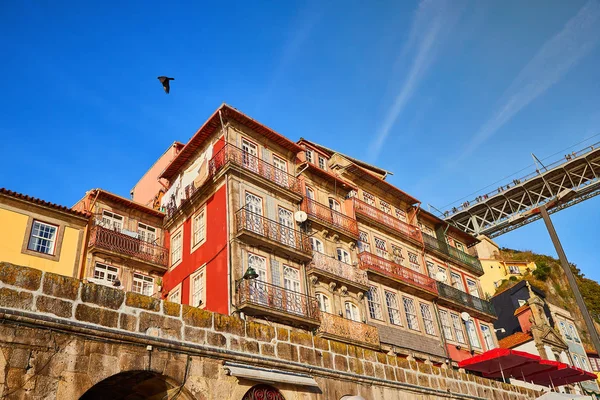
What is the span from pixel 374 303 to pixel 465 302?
867 cm

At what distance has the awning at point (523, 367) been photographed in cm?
1673

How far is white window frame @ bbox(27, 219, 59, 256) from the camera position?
19047 millimetres

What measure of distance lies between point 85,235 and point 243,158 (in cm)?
702

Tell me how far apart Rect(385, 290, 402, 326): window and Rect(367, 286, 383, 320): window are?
77 cm

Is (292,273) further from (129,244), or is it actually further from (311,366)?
(311,366)

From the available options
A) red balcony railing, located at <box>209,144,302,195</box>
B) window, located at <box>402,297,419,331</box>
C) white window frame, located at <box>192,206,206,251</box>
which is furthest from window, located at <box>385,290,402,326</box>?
white window frame, located at <box>192,206,206,251</box>

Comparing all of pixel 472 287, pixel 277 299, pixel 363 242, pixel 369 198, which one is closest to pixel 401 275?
pixel 363 242

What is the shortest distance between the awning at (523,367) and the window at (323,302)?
5.83 metres

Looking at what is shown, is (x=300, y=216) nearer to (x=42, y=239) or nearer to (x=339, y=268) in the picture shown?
(x=339, y=268)

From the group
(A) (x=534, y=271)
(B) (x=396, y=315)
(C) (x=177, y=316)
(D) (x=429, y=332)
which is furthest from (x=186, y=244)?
(A) (x=534, y=271)

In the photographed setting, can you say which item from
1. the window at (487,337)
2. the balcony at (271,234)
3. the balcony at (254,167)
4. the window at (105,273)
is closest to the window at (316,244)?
the balcony at (271,234)

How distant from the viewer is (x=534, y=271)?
48938 millimetres

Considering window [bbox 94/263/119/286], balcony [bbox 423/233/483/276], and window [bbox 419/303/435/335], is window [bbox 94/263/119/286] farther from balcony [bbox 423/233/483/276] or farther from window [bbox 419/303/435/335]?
balcony [bbox 423/233/483/276]

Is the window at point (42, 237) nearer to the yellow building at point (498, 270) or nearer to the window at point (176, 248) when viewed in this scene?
the window at point (176, 248)
